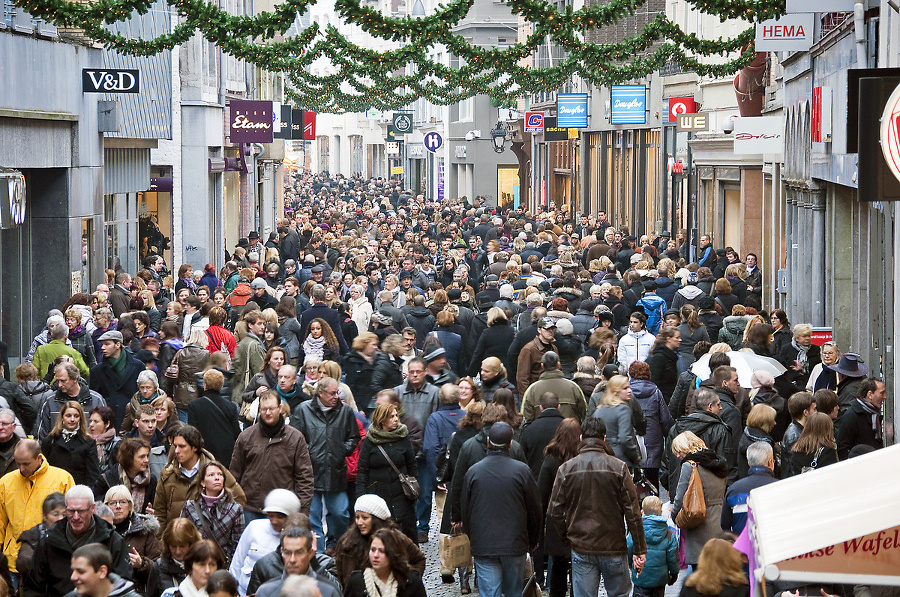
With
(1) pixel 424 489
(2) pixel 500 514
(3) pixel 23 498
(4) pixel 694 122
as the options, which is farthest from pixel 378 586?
(4) pixel 694 122

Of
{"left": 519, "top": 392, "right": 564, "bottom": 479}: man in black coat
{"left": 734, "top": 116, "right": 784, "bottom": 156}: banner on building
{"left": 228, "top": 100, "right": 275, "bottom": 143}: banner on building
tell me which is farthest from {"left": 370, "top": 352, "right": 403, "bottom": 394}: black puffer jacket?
{"left": 228, "top": 100, "right": 275, "bottom": 143}: banner on building

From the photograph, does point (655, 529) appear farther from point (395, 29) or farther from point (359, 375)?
point (395, 29)

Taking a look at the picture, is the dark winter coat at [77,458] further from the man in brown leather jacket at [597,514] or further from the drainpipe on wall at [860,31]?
the drainpipe on wall at [860,31]

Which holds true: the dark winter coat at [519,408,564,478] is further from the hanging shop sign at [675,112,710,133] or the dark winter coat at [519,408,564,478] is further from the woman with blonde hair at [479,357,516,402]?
the hanging shop sign at [675,112,710,133]

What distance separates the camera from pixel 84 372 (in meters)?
13.9

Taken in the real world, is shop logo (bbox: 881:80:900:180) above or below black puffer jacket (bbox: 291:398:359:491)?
above

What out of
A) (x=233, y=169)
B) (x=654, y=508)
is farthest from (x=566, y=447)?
(x=233, y=169)

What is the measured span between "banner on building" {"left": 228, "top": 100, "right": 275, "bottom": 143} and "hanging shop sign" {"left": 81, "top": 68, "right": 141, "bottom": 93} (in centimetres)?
1231

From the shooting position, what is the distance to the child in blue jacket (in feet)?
31.3

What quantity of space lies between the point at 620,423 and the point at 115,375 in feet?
16.2

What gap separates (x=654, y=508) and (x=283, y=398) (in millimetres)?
3671

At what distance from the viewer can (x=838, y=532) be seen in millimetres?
6051

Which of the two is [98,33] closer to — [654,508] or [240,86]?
[654,508]

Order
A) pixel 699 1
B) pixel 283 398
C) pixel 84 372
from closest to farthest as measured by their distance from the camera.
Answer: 1. pixel 283 398
2. pixel 84 372
3. pixel 699 1
